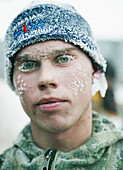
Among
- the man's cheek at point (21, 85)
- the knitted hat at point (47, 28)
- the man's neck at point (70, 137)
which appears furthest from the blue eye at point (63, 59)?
the man's neck at point (70, 137)

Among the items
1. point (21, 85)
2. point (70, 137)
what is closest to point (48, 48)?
point (21, 85)

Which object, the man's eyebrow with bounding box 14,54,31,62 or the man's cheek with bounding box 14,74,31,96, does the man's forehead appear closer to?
the man's eyebrow with bounding box 14,54,31,62

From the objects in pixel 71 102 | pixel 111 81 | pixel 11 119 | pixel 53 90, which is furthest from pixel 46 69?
pixel 111 81

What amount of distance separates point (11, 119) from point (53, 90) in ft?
9.51

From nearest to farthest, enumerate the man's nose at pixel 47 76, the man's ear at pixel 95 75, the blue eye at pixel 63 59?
1. the man's nose at pixel 47 76
2. the blue eye at pixel 63 59
3. the man's ear at pixel 95 75

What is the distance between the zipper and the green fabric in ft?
0.06

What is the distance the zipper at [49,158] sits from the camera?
1.39 meters

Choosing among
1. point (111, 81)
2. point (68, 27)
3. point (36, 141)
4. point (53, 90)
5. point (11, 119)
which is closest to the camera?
point (53, 90)

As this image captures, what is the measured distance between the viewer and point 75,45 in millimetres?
1496

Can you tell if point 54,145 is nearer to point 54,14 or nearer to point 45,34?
point 45,34

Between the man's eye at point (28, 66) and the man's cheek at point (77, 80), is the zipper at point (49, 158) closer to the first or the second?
the man's cheek at point (77, 80)

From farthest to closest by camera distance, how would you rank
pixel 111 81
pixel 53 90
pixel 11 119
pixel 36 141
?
1. pixel 111 81
2. pixel 11 119
3. pixel 36 141
4. pixel 53 90

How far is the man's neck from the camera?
4.96 ft

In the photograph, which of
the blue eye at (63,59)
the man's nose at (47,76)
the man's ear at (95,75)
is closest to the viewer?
the man's nose at (47,76)
